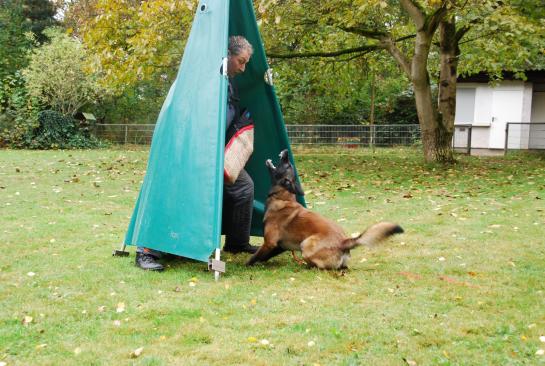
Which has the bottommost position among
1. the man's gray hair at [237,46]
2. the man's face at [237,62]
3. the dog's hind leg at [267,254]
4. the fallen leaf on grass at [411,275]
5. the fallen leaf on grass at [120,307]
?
the fallen leaf on grass at [120,307]

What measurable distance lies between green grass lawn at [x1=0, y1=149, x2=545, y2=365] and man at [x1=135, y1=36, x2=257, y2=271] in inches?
7.9

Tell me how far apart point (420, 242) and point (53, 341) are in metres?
4.44

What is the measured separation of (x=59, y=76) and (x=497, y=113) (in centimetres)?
1788

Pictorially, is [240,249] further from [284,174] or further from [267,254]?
[284,174]

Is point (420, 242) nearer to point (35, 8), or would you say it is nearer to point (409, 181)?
point (409, 181)

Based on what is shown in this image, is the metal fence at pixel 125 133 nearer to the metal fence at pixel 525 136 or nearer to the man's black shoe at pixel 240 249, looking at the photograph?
the metal fence at pixel 525 136

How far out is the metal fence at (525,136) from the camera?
77.2 feet

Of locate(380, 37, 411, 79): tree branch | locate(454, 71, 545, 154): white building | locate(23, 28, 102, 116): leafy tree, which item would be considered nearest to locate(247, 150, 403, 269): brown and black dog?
locate(380, 37, 411, 79): tree branch

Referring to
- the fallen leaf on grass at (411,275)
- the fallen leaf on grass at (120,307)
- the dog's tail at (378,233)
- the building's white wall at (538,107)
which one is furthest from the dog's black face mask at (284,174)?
the building's white wall at (538,107)

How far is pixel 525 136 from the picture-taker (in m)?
23.8

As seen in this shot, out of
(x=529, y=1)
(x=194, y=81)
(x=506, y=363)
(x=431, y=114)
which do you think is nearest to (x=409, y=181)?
(x=431, y=114)

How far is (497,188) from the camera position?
1176cm

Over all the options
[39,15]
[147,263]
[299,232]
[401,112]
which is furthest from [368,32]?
[39,15]

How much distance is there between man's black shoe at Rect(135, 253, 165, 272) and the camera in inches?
215
